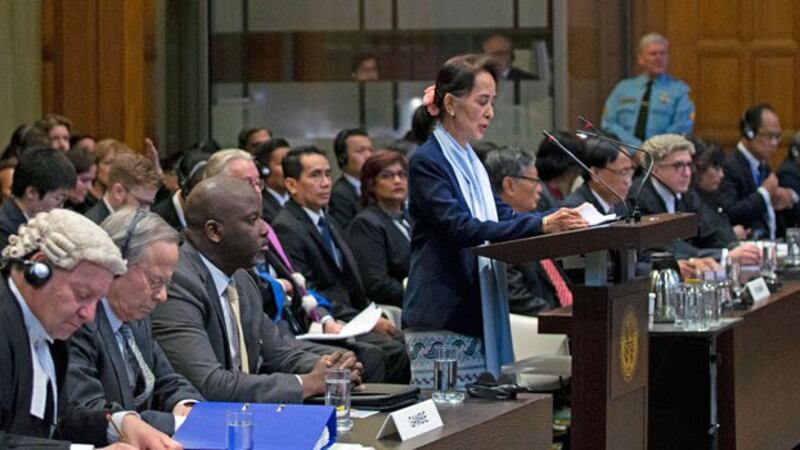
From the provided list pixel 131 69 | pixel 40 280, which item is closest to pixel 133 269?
pixel 40 280

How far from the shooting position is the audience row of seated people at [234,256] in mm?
3275

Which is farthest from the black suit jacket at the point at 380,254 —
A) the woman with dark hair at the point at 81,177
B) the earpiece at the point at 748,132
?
the earpiece at the point at 748,132

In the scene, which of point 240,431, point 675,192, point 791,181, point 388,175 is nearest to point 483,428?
point 240,431

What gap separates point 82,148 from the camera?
27.3 feet

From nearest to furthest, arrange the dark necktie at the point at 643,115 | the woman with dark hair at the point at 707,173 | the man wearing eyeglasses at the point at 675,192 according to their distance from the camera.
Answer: the man wearing eyeglasses at the point at 675,192 < the woman with dark hair at the point at 707,173 < the dark necktie at the point at 643,115

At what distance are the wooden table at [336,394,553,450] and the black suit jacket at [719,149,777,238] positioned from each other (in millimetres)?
5411

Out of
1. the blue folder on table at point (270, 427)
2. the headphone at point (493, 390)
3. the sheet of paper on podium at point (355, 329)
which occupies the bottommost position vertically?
the sheet of paper on podium at point (355, 329)

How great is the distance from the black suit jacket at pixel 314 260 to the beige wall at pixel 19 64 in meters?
3.77

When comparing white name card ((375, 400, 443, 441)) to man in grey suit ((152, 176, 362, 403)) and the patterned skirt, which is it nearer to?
man in grey suit ((152, 176, 362, 403))

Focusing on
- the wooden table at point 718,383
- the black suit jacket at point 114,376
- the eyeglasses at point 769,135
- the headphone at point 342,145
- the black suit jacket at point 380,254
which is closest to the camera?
the black suit jacket at point 114,376

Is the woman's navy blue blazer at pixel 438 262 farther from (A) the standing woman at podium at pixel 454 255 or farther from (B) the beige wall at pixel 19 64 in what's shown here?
(B) the beige wall at pixel 19 64

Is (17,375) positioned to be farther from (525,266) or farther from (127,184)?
(127,184)

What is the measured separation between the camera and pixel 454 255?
4.68m

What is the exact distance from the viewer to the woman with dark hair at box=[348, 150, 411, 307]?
7.29 meters
